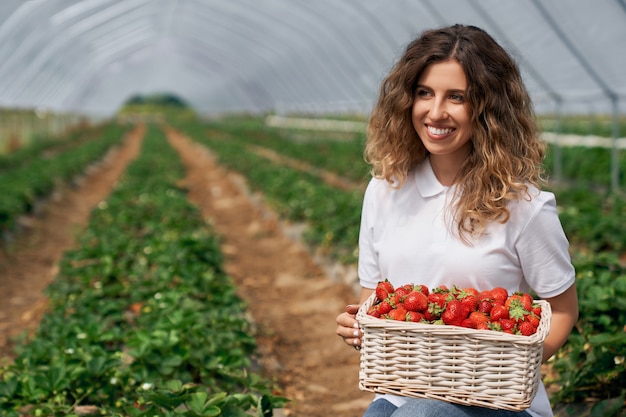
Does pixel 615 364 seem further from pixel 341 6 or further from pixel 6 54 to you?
pixel 6 54

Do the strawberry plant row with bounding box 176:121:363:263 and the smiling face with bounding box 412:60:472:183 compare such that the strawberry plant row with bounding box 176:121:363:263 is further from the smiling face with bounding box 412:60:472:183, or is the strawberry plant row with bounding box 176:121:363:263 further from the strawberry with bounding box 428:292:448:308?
the strawberry with bounding box 428:292:448:308

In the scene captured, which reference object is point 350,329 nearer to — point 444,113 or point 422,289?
point 422,289

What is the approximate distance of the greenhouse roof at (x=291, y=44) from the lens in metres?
8.98

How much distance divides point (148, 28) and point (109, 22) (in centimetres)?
370

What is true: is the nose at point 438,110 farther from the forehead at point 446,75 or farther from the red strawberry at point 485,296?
the red strawberry at point 485,296

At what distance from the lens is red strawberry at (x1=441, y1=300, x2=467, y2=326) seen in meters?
1.86

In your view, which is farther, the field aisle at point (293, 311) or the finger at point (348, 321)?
the field aisle at point (293, 311)

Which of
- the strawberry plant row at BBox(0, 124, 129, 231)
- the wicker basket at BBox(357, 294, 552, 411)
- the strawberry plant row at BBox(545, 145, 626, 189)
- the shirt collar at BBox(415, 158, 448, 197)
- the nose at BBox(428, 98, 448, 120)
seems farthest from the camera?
the strawberry plant row at BBox(545, 145, 626, 189)

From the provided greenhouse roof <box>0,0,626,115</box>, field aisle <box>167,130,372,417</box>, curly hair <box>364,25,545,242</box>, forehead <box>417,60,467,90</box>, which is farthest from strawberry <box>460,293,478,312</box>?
field aisle <box>167,130,372,417</box>

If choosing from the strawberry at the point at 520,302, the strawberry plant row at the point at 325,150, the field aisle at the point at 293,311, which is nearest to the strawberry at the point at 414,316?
the strawberry at the point at 520,302

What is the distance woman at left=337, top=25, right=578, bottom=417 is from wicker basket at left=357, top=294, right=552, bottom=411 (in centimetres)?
16

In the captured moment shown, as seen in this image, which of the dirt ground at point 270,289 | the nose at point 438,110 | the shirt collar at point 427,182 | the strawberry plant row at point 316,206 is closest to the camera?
the nose at point 438,110

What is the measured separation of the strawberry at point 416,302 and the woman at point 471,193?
230mm

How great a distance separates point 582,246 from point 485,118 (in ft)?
15.8
